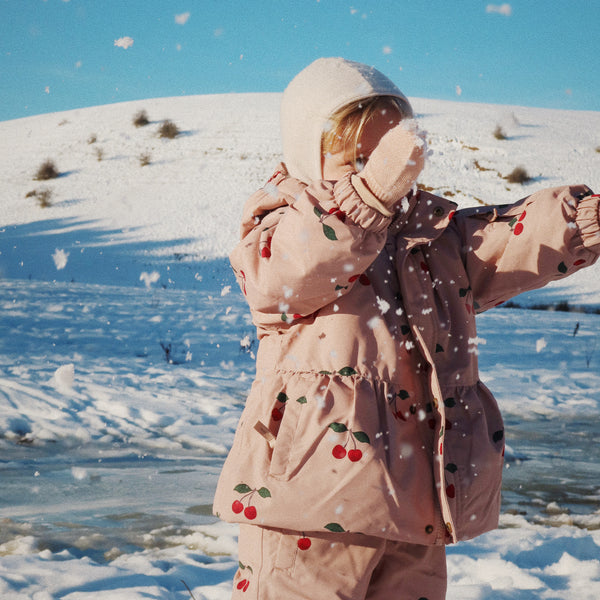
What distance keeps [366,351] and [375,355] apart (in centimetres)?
Answer: 2

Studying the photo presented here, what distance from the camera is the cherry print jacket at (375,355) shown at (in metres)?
1.20

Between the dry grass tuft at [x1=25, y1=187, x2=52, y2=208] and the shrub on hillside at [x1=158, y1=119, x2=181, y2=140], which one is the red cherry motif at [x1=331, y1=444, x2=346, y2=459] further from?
the shrub on hillside at [x1=158, y1=119, x2=181, y2=140]

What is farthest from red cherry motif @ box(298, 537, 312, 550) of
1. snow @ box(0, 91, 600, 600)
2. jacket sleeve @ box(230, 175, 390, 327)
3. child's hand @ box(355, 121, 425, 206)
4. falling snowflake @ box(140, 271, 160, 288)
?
falling snowflake @ box(140, 271, 160, 288)

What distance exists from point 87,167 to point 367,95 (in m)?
16.3

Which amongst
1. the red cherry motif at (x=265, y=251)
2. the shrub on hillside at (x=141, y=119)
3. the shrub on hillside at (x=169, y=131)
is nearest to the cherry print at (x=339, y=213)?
the red cherry motif at (x=265, y=251)

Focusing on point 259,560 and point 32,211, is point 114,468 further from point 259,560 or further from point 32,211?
point 32,211

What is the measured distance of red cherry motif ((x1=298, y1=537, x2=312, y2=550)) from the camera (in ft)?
4.08

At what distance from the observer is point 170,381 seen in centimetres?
523

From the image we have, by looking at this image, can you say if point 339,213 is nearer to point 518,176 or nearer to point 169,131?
point 518,176

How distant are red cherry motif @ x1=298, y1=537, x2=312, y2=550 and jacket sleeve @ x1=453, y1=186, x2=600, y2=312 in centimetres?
61

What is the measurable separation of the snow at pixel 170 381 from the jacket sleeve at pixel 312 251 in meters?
1.29

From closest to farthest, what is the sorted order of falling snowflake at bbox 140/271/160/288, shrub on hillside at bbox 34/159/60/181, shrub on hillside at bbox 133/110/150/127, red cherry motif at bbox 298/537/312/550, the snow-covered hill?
1. red cherry motif at bbox 298/537/312/550
2. falling snowflake at bbox 140/271/160/288
3. the snow-covered hill
4. shrub on hillside at bbox 34/159/60/181
5. shrub on hillside at bbox 133/110/150/127

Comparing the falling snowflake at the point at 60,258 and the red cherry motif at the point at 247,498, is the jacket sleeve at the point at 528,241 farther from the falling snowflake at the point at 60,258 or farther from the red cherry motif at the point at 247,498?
the falling snowflake at the point at 60,258

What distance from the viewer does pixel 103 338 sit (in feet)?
21.4
